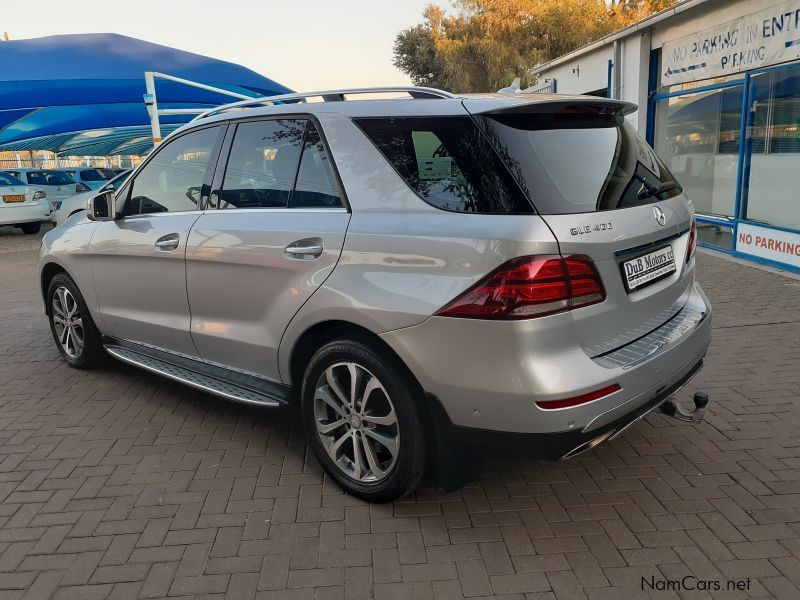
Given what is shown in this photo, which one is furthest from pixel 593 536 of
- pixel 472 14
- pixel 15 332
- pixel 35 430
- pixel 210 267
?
pixel 472 14

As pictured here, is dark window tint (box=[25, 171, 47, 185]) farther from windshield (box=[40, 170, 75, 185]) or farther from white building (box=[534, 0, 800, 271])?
white building (box=[534, 0, 800, 271])

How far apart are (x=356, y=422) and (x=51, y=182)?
15.7 m

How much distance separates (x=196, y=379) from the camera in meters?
3.81

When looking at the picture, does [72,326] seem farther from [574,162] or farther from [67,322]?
[574,162]

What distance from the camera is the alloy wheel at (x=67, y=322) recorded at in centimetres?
500

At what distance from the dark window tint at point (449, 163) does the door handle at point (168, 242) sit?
4.82 feet

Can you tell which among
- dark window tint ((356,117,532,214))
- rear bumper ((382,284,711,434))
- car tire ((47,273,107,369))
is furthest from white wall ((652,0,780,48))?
car tire ((47,273,107,369))

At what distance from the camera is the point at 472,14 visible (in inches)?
1499

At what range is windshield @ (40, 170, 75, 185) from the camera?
52.3ft

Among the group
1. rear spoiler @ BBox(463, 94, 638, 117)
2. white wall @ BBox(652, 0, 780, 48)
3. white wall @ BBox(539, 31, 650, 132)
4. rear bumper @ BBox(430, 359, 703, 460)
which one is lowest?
rear bumper @ BBox(430, 359, 703, 460)

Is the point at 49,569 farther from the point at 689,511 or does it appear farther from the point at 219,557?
the point at 689,511

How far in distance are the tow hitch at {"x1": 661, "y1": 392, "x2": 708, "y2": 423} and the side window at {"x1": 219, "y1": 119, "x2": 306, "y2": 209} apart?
6.96 ft

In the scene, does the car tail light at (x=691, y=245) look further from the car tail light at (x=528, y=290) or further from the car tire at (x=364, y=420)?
the car tire at (x=364, y=420)

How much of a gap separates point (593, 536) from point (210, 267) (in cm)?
233
